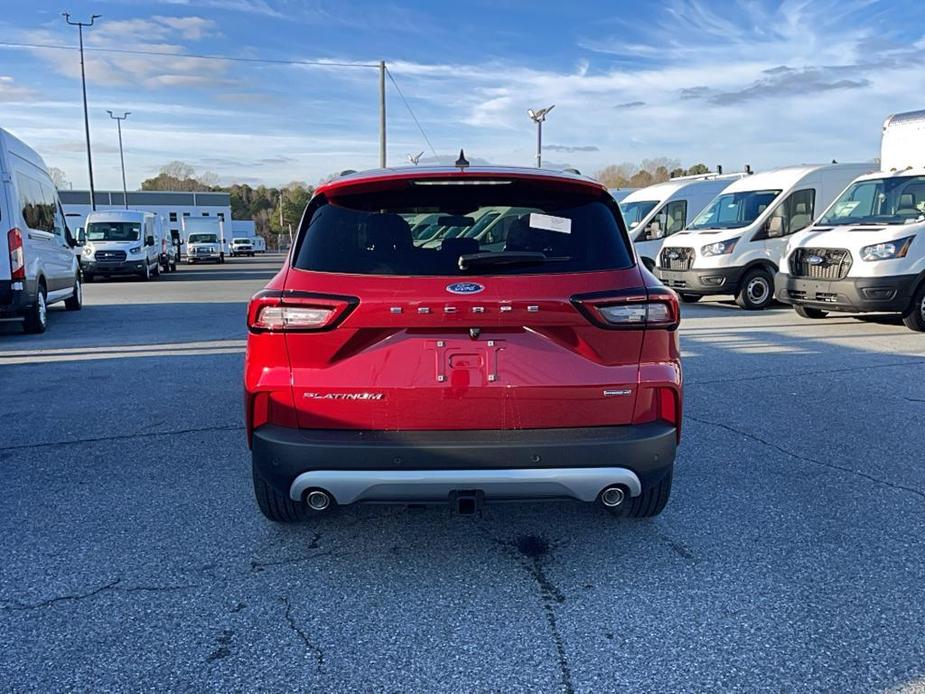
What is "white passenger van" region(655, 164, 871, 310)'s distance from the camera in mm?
13570

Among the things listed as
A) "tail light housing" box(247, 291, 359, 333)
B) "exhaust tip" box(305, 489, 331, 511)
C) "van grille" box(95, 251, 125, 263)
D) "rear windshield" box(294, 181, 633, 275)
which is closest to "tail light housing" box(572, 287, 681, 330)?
"rear windshield" box(294, 181, 633, 275)

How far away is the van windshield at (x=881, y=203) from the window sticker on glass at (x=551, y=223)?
9.26 meters

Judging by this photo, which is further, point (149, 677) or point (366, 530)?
point (366, 530)

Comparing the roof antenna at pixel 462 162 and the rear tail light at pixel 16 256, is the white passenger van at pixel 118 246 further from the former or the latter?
the roof antenna at pixel 462 162

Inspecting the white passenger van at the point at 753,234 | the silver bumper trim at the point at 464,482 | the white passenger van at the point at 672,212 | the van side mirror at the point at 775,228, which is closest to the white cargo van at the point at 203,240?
the white passenger van at the point at 672,212

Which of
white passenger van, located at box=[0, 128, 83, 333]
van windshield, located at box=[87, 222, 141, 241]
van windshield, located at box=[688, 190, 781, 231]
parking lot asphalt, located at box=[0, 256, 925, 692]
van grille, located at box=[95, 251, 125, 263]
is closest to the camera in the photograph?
parking lot asphalt, located at box=[0, 256, 925, 692]

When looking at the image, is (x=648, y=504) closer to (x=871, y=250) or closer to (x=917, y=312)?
(x=871, y=250)

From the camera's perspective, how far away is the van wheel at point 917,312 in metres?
10.3

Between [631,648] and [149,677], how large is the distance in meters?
1.76

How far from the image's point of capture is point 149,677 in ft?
8.65

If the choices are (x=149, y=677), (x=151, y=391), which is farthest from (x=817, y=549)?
(x=151, y=391)

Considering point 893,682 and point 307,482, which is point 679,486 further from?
point 307,482

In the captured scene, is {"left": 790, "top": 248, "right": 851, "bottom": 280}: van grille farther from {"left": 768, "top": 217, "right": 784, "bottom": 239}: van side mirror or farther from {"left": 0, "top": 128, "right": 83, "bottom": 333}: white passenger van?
{"left": 0, "top": 128, "right": 83, "bottom": 333}: white passenger van

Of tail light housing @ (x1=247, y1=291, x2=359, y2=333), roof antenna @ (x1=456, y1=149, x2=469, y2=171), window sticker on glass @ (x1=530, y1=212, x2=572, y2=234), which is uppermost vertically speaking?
roof antenna @ (x1=456, y1=149, x2=469, y2=171)
